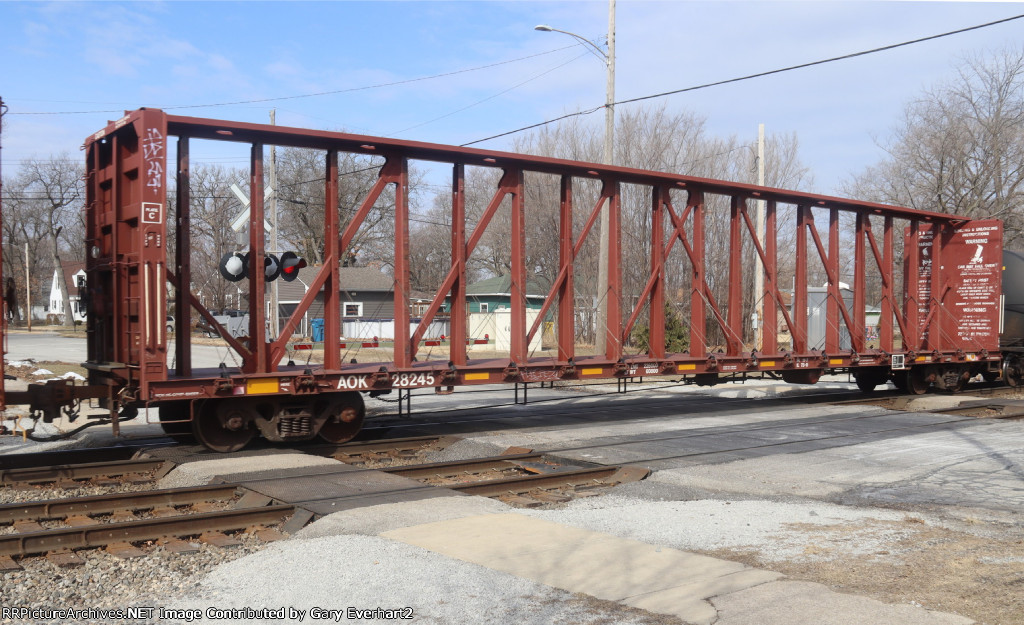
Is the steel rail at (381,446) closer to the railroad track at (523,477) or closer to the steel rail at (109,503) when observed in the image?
the railroad track at (523,477)

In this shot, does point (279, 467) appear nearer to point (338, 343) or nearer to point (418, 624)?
point (338, 343)

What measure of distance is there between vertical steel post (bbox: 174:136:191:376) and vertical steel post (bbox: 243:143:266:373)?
32.2 inches

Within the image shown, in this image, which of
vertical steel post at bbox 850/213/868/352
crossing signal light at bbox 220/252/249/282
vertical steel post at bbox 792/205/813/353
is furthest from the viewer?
vertical steel post at bbox 850/213/868/352

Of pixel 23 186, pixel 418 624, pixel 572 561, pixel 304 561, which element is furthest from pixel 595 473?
pixel 23 186

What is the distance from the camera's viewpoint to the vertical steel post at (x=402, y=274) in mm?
12719

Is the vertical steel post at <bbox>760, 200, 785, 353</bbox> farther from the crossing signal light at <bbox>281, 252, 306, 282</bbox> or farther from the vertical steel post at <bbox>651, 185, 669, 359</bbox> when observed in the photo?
the crossing signal light at <bbox>281, 252, 306, 282</bbox>

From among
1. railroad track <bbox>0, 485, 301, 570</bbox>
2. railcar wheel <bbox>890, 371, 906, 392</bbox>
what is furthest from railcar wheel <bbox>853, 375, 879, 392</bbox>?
railroad track <bbox>0, 485, 301, 570</bbox>

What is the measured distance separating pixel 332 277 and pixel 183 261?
6.76ft

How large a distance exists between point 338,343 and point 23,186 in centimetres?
7812

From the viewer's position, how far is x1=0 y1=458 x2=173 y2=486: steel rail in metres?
9.81

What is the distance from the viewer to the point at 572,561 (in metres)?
6.61

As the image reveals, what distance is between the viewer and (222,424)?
11516 mm

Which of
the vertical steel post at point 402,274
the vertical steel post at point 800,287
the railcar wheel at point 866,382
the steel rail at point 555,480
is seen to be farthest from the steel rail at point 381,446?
the railcar wheel at point 866,382

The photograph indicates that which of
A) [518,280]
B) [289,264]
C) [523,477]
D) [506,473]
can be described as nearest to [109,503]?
[523,477]
